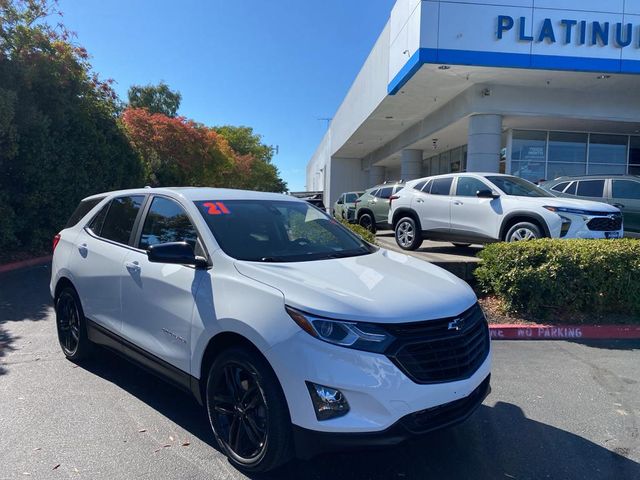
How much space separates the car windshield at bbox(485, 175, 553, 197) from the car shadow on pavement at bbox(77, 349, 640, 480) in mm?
6072

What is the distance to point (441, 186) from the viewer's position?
34.6ft

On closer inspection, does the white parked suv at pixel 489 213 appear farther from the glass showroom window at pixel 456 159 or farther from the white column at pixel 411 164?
the white column at pixel 411 164

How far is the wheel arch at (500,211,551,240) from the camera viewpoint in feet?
28.2

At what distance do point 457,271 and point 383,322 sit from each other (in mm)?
5381

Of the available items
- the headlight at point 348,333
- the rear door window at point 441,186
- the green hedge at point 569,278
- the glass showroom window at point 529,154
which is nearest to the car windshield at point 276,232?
the headlight at point 348,333

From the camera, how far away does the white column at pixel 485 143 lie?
1614 cm

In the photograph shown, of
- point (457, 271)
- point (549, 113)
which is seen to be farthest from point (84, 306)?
point (549, 113)

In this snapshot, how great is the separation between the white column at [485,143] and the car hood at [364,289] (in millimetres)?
13422

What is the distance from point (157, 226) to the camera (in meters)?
4.09

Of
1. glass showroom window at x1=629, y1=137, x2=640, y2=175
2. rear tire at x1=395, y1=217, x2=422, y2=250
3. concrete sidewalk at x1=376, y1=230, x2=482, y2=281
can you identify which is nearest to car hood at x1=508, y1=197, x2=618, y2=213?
concrete sidewalk at x1=376, y1=230, x2=482, y2=281

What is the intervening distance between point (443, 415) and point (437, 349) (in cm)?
40

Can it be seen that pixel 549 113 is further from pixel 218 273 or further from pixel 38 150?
pixel 218 273

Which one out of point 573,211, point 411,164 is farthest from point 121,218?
point 411,164

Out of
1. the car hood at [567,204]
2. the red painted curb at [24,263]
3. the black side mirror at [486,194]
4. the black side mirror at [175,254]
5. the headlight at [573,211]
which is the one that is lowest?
the red painted curb at [24,263]
